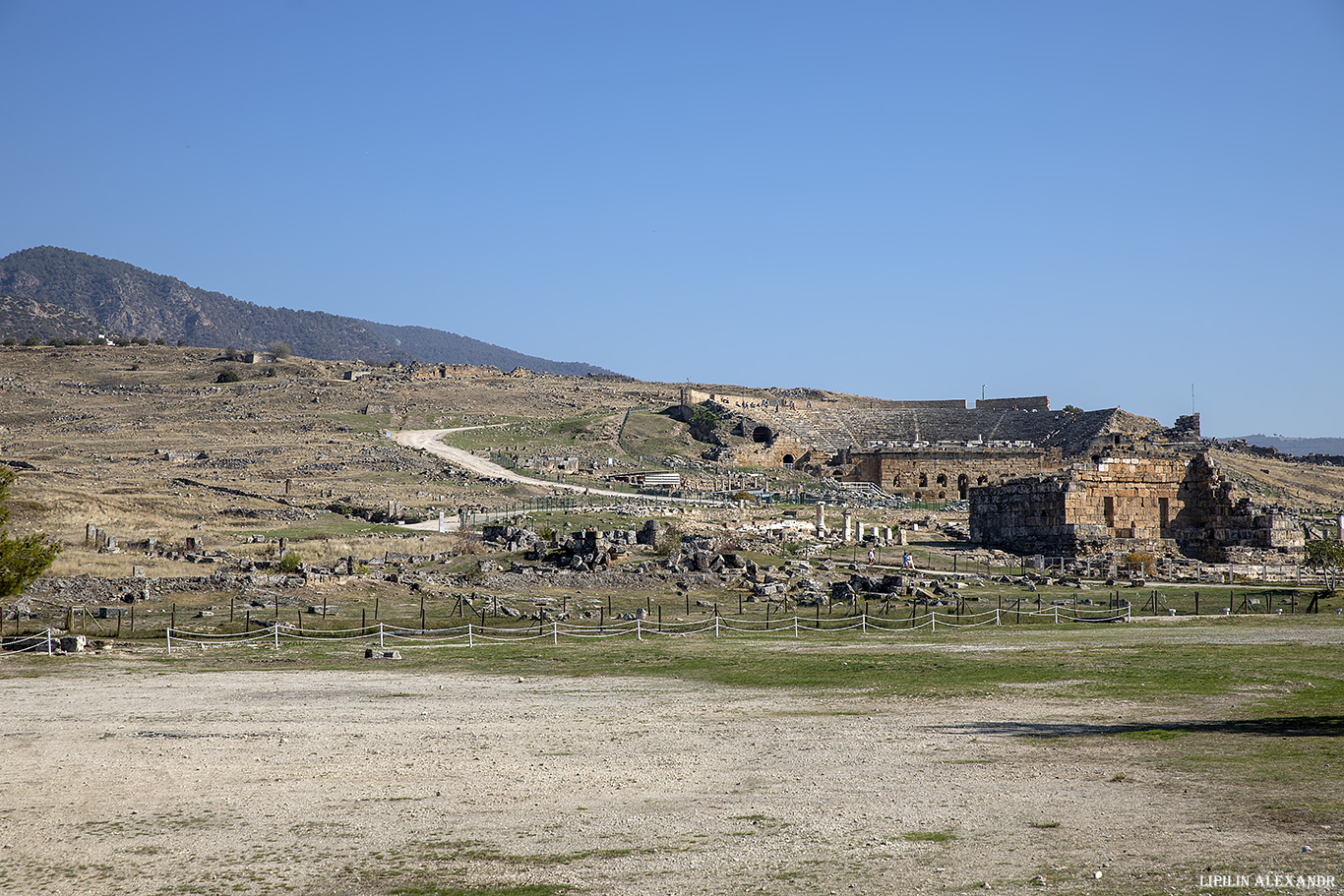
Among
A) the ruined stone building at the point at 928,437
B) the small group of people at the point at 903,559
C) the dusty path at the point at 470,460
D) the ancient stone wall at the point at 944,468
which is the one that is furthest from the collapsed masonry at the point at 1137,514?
the ancient stone wall at the point at 944,468

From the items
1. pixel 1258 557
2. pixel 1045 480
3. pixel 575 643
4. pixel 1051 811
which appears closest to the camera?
pixel 1051 811

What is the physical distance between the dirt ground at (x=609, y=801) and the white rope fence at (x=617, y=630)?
283 inches

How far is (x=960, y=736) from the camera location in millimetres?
12000

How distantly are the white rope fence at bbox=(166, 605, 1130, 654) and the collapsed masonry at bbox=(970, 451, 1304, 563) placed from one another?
1161 centimetres

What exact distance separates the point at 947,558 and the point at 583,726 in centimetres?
2606

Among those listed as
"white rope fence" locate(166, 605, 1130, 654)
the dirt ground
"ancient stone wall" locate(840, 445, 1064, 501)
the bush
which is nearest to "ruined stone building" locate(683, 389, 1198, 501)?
"ancient stone wall" locate(840, 445, 1064, 501)

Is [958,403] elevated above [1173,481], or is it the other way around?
[958,403]

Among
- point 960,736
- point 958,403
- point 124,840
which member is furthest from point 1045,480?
point 958,403

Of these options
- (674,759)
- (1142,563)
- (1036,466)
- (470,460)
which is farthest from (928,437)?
(674,759)

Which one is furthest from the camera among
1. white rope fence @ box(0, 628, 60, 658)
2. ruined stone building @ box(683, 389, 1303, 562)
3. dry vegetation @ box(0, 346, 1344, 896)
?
ruined stone building @ box(683, 389, 1303, 562)

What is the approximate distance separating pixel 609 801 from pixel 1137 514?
34378mm

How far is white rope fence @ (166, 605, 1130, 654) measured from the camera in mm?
22688

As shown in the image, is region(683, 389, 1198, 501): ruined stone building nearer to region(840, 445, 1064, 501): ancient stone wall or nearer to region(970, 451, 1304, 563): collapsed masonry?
region(840, 445, 1064, 501): ancient stone wall

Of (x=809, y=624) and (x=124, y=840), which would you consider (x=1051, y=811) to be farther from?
(x=809, y=624)
